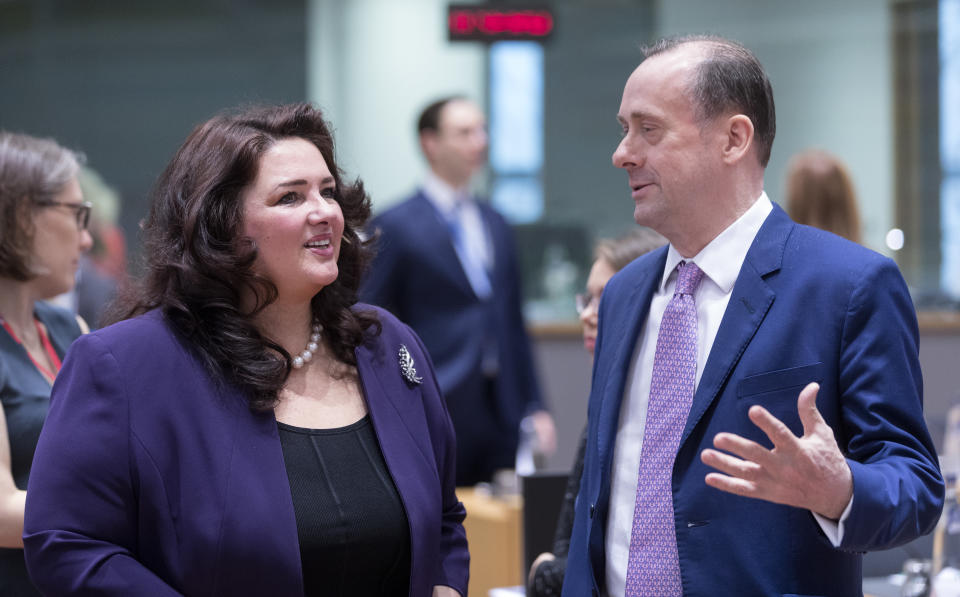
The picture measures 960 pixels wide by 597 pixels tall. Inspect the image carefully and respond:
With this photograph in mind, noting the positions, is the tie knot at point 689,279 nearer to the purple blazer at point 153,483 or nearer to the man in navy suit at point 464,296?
the purple blazer at point 153,483

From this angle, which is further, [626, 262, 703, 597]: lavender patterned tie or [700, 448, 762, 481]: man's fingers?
[626, 262, 703, 597]: lavender patterned tie

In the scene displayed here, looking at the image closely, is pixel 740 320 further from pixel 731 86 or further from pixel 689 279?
pixel 731 86

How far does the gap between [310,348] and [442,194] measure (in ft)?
8.26

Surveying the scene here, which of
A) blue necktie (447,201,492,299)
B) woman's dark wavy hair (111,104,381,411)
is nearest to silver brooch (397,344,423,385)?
woman's dark wavy hair (111,104,381,411)

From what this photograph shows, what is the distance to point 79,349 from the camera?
1938mm

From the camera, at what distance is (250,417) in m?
1.99

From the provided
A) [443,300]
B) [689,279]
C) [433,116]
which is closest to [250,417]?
[689,279]

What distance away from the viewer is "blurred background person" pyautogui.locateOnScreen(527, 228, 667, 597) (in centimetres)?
234

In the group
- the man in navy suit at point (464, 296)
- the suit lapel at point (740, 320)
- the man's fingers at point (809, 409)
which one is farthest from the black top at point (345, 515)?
the man in navy suit at point (464, 296)

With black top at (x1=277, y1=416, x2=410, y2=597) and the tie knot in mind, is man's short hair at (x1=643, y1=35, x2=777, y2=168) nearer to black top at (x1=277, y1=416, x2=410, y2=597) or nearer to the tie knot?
the tie knot

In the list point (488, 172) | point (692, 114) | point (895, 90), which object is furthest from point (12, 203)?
point (895, 90)

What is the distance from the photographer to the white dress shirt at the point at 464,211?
4.61 m

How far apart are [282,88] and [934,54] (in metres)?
4.09

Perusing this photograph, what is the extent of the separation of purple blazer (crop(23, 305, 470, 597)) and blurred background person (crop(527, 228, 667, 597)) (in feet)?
2.02
